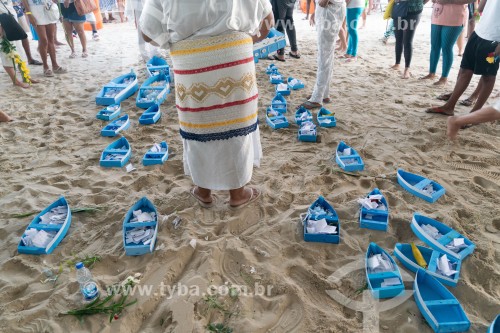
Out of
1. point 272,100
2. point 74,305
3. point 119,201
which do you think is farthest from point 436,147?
point 74,305

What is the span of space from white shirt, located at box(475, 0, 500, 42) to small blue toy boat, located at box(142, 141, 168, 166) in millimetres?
3262

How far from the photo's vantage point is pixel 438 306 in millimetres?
1677

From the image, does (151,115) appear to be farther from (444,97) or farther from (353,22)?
(353,22)

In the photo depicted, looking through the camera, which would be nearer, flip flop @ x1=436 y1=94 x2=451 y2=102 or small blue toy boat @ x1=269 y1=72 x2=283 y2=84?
flip flop @ x1=436 y1=94 x2=451 y2=102

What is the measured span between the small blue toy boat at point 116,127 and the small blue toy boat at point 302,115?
194 centimetres

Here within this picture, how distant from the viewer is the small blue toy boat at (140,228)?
2.09 metres

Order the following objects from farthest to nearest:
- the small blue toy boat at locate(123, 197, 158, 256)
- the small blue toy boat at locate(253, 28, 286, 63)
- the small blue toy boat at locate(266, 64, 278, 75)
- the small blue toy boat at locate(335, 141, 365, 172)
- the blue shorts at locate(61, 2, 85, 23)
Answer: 1. the blue shorts at locate(61, 2, 85, 23)
2. the small blue toy boat at locate(266, 64, 278, 75)
3. the small blue toy boat at locate(253, 28, 286, 63)
4. the small blue toy boat at locate(335, 141, 365, 172)
5. the small blue toy boat at locate(123, 197, 158, 256)

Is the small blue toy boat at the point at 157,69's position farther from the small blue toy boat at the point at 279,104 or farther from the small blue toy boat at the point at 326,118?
the small blue toy boat at the point at 326,118

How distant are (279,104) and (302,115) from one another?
42cm

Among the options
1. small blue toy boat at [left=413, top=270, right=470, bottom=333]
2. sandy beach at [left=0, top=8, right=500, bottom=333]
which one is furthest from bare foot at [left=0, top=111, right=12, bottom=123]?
small blue toy boat at [left=413, top=270, right=470, bottom=333]

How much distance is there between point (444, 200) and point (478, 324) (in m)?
1.07

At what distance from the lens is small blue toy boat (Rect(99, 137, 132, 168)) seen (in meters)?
3.08

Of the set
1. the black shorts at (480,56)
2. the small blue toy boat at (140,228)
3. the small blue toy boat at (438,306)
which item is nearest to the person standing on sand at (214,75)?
the small blue toy boat at (140,228)

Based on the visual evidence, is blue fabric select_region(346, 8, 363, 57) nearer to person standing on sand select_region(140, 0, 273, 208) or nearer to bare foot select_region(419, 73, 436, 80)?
bare foot select_region(419, 73, 436, 80)
